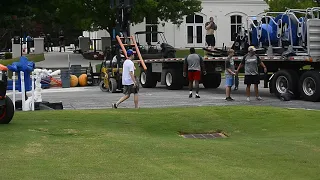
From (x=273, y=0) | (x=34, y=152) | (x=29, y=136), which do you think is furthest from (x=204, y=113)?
(x=273, y=0)

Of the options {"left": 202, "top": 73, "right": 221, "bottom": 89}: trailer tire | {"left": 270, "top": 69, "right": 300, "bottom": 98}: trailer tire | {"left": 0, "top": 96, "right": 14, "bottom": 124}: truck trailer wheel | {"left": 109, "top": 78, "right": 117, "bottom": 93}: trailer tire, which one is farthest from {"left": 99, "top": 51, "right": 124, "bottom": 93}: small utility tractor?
{"left": 0, "top": 96, "right": 14, "bottom": 124}: truck trailer wheel

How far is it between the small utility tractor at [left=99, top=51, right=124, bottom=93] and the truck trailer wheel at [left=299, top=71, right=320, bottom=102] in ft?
23.9

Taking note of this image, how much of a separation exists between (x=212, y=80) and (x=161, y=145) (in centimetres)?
1670

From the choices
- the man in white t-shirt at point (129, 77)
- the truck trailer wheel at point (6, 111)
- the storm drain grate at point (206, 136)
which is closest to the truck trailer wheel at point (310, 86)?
the man in white t-shirt at point (129, 77)

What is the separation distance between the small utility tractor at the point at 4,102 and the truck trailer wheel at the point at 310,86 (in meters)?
10.7

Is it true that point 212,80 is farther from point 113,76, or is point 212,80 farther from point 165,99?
point 165,99

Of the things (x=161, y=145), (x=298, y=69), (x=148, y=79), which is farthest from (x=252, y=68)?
(x=161, y=145)

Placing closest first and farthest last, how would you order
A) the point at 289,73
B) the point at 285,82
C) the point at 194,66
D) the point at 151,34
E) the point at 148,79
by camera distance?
1. the point at 289,73
2. the point at 285,82
3. the point at 194,66
4. the point at 148,79
5. the point at 151,34

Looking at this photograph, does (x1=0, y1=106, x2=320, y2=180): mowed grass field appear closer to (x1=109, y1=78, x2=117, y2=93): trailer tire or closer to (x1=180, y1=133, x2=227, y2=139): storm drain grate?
(x1=180, y1=133, x2=227, y2=139): storm drain grate

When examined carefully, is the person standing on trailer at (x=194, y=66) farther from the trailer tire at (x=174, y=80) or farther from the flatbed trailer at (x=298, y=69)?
the trailer tire at (x=174, y=80)

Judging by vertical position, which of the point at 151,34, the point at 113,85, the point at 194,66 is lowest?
the point at 113,85

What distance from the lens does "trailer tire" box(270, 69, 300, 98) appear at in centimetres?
2014

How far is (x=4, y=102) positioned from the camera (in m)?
11.2

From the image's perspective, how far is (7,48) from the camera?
233 ft
